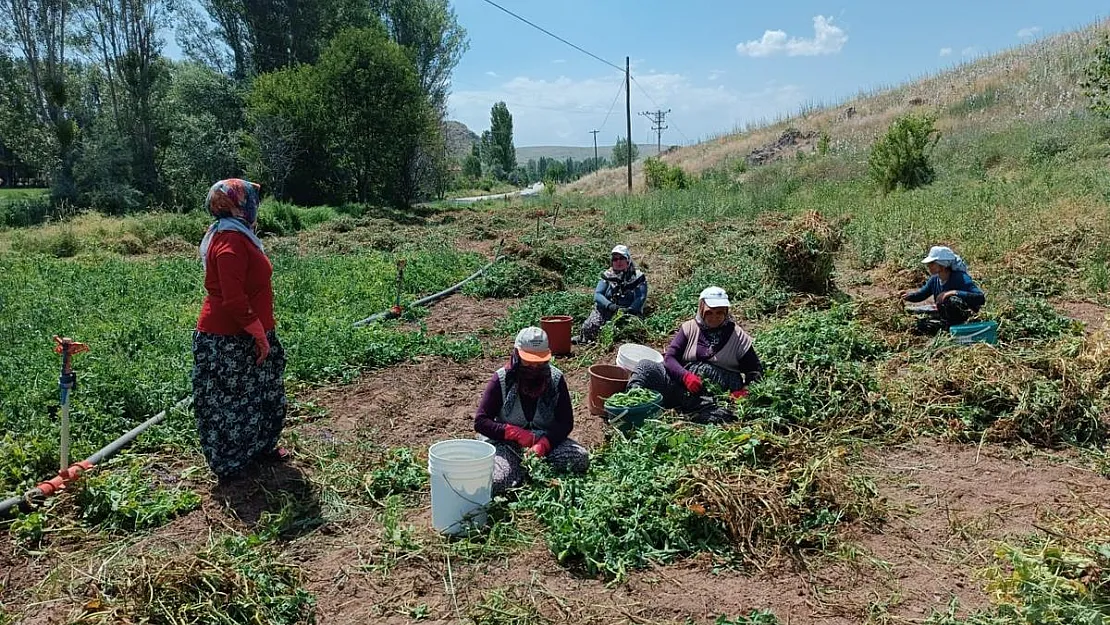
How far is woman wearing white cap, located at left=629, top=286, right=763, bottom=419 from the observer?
4.60 meters

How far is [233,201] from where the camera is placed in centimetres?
361

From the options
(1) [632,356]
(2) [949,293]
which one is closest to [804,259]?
(2) [949,293]

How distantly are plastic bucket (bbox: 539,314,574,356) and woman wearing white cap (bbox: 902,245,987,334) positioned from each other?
10.2ft

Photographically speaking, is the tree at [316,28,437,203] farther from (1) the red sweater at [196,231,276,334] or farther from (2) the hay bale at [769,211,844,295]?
(1) the red sweater at [196,231,276,334]

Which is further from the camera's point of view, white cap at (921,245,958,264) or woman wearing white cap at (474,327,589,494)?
white cap at (921,245,958,264)

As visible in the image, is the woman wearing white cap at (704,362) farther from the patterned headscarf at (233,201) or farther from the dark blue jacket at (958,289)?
the patterned headscarf at (233,201)

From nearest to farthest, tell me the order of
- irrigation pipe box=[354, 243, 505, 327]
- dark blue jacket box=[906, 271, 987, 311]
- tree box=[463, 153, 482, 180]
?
dark blue jacket box=[906, 271, 987, 311] → irrigation pipe box=[354, 243, 505, 327] → tree box=[463, 153, 482, 180]

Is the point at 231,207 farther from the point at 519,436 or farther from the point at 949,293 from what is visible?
the point at 949,293

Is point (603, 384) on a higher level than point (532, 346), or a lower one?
lower

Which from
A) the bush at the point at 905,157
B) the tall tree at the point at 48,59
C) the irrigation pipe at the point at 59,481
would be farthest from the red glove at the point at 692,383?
the tall tree at the point at 48,59

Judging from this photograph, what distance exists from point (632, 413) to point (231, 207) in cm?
257

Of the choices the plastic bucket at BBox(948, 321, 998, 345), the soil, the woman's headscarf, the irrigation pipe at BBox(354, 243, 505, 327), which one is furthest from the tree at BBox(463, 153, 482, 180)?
the woman's headscarf

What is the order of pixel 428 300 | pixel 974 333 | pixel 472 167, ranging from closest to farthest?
pixel 974 333
pixel 428 300
pixel 472 167

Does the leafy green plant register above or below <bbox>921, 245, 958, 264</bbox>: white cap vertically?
below
